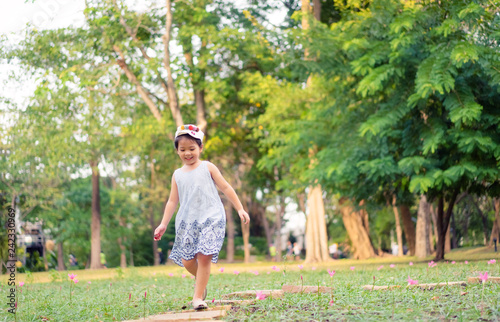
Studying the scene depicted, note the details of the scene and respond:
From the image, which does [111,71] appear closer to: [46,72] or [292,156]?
[46,72]

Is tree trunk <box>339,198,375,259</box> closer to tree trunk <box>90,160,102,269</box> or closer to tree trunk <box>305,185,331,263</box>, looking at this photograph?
tree trunk <box>305,185,331,263</box>

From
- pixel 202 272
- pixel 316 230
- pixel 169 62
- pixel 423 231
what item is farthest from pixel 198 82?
pixel 202 272

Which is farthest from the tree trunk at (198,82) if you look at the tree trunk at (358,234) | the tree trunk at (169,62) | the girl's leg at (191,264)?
the girl's leg at (191,264)

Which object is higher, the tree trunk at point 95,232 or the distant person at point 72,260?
the tree trunk at point 95,232

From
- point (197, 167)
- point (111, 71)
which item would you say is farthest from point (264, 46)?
point (197, 167)

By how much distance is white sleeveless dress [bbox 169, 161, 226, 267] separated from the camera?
5566 mm

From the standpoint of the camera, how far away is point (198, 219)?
18.6 ft

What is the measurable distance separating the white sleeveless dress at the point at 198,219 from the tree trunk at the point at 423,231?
2092 centimetres

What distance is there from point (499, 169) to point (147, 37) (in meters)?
15.1

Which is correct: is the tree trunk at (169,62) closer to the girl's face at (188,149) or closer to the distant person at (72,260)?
the girl's face at (188,149)

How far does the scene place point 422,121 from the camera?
14141mm

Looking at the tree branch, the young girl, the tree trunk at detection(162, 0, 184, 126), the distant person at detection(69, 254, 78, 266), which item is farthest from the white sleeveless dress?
the distant person at detection(69, 254, 78, 266)

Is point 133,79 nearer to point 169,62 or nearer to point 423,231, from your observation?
point 169,62

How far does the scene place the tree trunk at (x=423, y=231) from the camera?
83.0 feet
